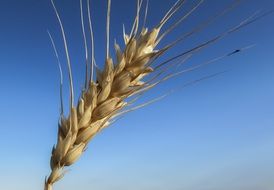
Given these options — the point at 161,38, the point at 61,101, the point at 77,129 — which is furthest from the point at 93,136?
the point at 161,38

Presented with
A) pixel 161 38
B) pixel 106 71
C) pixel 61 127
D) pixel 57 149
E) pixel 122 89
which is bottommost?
pixel 57 149

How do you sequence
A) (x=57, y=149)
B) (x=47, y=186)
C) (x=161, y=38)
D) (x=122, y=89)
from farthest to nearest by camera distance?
(x=161, y=38)
(x=122, y=89)
(x=57, y=149)
(x=47, y=186)

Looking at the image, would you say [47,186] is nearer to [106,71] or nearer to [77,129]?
[77,129]

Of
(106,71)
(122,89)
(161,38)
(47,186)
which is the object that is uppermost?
(161,38)

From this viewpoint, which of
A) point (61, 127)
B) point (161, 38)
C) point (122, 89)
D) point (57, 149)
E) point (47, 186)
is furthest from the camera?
point (161, 38)

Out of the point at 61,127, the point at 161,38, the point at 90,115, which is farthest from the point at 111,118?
the point at 161,38

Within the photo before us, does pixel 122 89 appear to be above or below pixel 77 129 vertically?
above

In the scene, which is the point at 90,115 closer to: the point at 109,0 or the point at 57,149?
the point at 57,149

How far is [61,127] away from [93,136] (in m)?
0.16

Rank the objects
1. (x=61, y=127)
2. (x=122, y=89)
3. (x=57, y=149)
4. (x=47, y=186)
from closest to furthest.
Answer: (x=47, y=186)
(x=57, y=149)
(x=61, y=127)
(x=122, y=89)

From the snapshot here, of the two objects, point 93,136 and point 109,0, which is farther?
point 109,0

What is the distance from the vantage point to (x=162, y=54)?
1671mm

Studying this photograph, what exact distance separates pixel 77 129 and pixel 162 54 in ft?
1.80

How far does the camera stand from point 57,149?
1388mm
